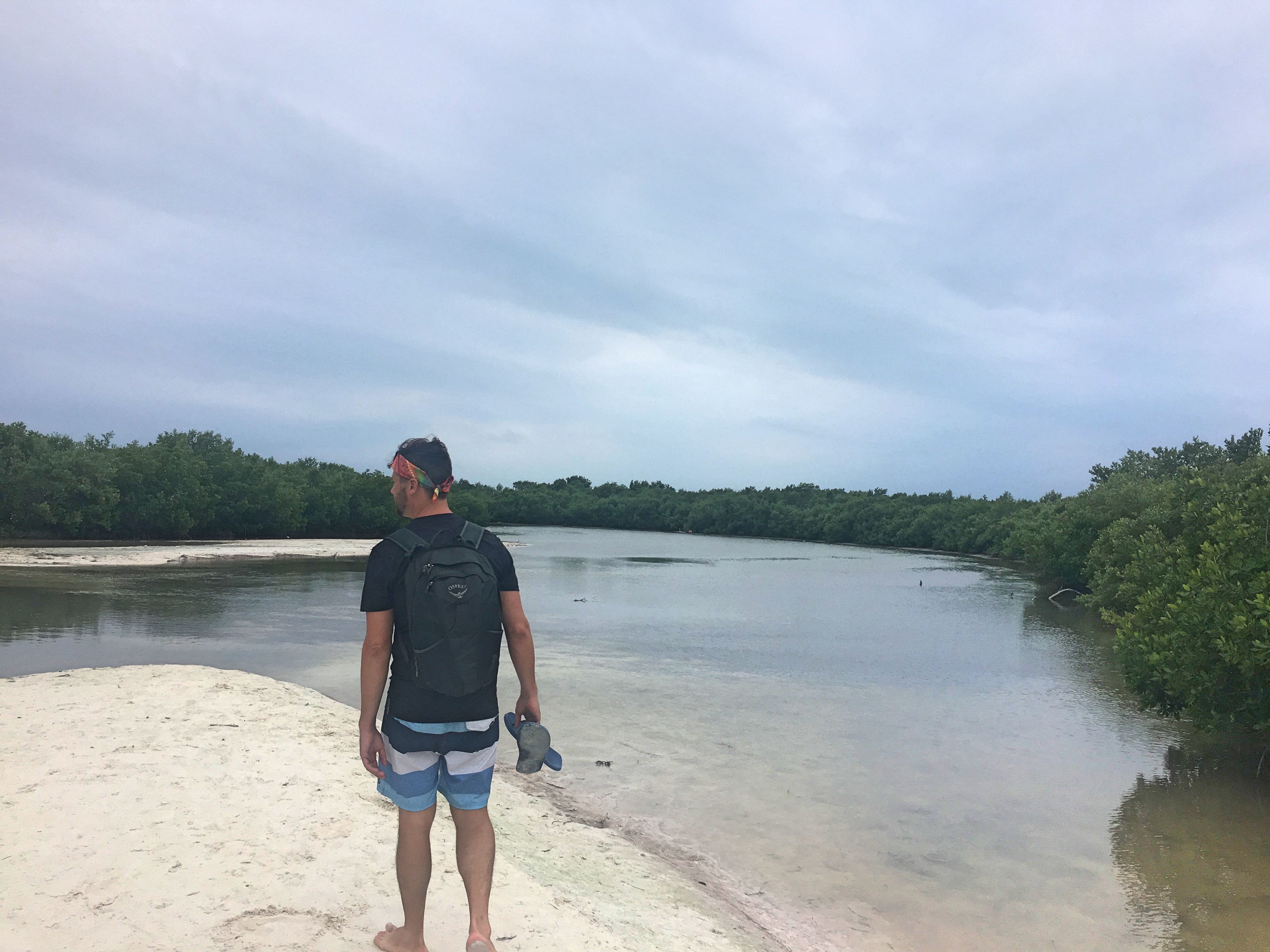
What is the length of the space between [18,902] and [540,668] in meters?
11.9

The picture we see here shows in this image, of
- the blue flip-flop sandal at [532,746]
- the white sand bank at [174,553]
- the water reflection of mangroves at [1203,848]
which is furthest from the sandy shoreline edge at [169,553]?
the blue flip-flop sandal at [532,746]

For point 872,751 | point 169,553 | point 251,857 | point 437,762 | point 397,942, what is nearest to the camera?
point 437,762

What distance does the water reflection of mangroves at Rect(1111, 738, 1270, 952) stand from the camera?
635 centimetres

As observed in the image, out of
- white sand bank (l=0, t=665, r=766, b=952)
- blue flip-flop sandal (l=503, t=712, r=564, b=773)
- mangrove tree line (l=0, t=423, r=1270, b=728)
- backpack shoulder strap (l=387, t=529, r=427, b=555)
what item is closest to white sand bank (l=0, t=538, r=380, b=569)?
mangrove tree line (l=0, t=423, r=1270, b=728)

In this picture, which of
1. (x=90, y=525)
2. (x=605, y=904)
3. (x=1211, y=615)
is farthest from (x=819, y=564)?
(x=605, y=904)

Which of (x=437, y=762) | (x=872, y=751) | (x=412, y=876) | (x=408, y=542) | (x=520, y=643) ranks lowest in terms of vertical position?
(x=872, y=751)

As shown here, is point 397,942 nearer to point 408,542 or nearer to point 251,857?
point 251,857

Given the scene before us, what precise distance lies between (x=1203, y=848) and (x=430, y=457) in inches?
333

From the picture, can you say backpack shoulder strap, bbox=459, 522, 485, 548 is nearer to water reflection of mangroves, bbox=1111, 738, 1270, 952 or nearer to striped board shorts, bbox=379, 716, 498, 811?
striped board shorts, bbox=379, 716, 498, 811

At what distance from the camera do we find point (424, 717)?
343cm

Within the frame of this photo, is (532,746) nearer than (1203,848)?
Yes

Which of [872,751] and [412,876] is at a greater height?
[412,876]

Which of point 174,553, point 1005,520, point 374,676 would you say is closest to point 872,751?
point 374,676

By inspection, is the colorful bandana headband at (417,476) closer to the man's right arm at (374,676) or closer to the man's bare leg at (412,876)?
the man's right arm at (374,676)
